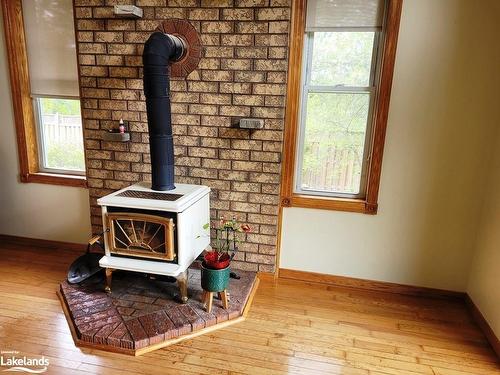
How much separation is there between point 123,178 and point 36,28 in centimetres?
141

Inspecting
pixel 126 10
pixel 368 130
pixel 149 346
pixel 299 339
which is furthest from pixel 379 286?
pixel 126 10

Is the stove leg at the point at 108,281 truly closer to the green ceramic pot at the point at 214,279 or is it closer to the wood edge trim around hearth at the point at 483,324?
the green ceramic pot at the point at 214,279

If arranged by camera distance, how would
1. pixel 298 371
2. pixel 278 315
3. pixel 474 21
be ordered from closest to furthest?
pixel 298 371 < pixel 474 21 < pixel 278 315

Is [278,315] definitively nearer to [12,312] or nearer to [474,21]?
[12,312]

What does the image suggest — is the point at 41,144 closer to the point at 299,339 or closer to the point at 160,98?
the point at 160,98

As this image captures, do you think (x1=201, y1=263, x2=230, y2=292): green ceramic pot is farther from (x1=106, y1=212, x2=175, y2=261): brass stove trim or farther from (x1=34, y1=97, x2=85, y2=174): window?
(x1=34, y1=97, x2=85, y2=174): window

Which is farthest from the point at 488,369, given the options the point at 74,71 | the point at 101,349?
the point at 74,71

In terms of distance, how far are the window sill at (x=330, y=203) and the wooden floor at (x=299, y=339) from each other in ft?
2.11

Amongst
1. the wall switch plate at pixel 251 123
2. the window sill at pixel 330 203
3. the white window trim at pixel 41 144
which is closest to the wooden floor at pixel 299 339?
the window sill at pixel 330 203

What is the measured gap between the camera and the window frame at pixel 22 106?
2.88m

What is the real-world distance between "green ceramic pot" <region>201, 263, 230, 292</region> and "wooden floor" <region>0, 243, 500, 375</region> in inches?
10.5

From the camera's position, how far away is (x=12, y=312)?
2363 millimetres

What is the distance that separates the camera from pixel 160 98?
2.33 metres

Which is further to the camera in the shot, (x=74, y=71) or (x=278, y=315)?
(x=74, y=71)
